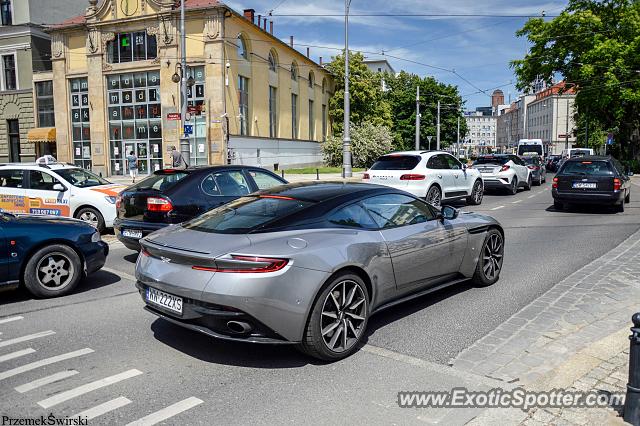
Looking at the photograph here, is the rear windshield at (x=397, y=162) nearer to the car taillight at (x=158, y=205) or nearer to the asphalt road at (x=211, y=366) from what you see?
the asphalt road at (x=211, y=366)

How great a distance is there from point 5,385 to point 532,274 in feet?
20.5

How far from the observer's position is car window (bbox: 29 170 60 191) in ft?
37.4

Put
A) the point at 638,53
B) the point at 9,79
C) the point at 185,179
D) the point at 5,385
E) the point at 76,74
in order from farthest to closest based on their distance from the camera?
the point at 9,79 < the point at 76,74 < the point at 638,53 < the point at 185,179 < the point at 5,385

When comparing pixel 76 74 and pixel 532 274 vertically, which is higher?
pixel 76 74

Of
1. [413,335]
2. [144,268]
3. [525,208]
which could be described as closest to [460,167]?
[525,208]

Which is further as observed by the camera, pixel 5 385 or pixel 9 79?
pixel 9 79

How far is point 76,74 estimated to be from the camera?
39594 millimetres

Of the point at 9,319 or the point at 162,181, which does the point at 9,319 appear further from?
the point at 162,181

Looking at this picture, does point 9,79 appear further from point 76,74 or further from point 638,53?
point 638,53

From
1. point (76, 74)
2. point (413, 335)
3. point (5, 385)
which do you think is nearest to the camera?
point (5, 385)

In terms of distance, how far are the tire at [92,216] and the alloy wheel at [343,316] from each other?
8601 mm

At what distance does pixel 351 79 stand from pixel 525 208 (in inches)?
1532

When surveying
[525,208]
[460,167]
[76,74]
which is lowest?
[525,208]

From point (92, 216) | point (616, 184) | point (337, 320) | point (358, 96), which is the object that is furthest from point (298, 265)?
point (358, 96)
